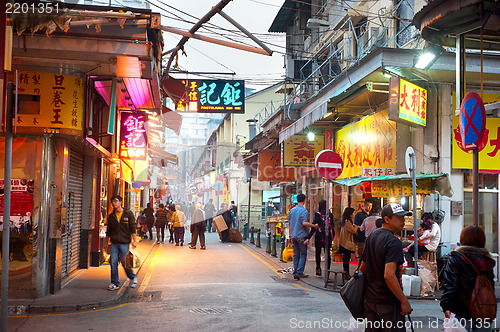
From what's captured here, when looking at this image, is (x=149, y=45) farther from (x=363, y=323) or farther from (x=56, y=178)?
(x=363, y=323)

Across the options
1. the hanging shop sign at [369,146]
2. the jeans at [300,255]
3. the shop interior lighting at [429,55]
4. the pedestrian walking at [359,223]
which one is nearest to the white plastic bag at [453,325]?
the shop interior lighting at [429,55]

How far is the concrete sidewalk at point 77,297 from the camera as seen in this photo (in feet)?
28.7

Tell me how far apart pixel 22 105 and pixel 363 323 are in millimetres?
7389

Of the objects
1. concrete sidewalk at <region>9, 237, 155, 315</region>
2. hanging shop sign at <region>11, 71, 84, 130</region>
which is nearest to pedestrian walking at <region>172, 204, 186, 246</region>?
concrete sidewalk at <region>9, 237, 155, 315</region>

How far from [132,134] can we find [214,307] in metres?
8.99

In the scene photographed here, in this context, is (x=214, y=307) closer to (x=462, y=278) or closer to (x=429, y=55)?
(x=462, y=278)

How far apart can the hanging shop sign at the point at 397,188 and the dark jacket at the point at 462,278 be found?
→ 708 centimetres

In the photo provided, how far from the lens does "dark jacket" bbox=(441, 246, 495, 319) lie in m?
4.98

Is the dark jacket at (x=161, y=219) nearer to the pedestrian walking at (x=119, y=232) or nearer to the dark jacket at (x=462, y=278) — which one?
the pedestrian walking at (x=119, y=232)

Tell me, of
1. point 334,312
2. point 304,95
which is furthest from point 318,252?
point 304,95

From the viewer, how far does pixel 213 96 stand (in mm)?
19375

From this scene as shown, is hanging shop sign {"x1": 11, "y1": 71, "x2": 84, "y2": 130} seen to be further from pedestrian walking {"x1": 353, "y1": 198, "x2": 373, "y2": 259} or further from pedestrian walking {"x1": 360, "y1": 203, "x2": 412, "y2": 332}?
pedestrian walking {"x1": 353, "y1": 198, "x2": 373, "y2": 259}

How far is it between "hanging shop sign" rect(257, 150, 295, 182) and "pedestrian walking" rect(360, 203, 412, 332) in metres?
19.4

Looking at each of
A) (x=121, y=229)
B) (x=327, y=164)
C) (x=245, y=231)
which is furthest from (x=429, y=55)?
(x=245, y=231)
